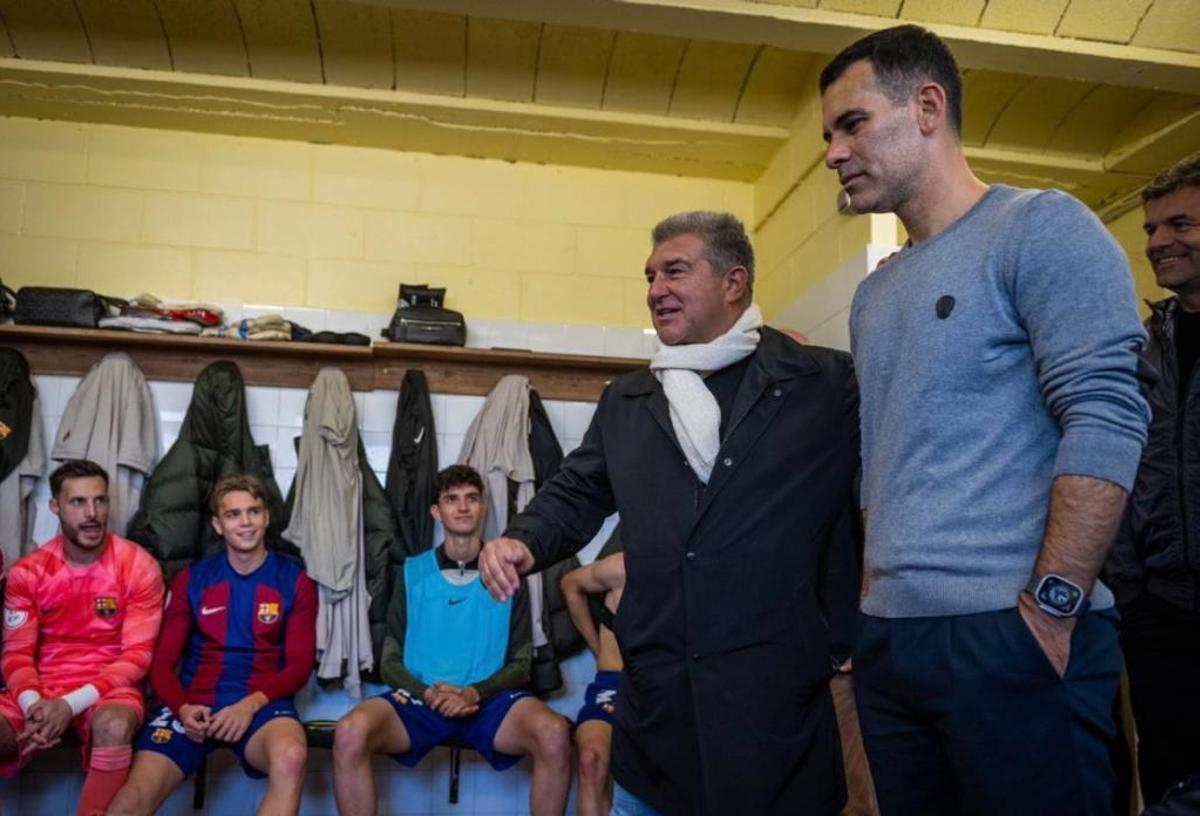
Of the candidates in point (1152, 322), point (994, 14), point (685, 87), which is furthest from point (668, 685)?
point (685, 87)

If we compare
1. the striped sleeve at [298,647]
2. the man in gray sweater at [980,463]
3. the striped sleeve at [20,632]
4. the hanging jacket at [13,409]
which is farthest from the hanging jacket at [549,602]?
the man in gray sweater at [980,463]

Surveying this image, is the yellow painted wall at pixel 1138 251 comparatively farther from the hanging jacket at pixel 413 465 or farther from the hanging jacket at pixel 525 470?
the hanging jacket at pixel 413 465

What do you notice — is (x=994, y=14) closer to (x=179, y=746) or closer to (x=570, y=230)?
(x=570, y=230)

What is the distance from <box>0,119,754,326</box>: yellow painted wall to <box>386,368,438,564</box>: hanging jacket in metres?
0.51

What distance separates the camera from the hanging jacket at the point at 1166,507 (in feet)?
6.78

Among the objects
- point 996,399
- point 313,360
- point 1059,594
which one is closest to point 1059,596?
point 1059,594

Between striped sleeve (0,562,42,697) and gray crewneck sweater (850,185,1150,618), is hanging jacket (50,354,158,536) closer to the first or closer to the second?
striped sleeve (0,562,42,697)

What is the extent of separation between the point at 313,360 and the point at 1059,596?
3694 mm

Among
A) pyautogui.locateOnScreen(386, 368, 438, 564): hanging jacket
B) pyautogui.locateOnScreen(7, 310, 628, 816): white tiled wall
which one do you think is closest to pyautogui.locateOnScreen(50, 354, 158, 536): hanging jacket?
pyautogui.locateOnScreen(7, 310, 628, 816): white tiled wall

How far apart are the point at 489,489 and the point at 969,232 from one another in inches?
122

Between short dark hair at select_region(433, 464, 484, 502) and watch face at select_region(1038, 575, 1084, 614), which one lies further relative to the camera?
short dark hair at select_region(433, 464, 484, 502)

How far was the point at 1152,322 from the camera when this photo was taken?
2.30 meters

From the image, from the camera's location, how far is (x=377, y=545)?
4.16 meters

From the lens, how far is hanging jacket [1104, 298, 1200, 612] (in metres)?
2.07
